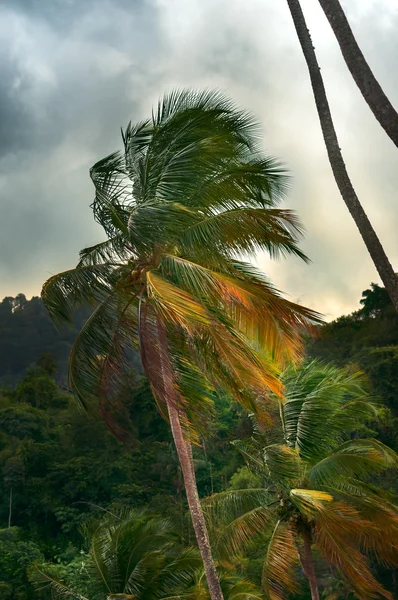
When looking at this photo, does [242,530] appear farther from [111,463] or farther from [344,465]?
[111,463]

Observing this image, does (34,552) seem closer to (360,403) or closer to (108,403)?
(360,403)

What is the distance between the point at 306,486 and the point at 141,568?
10.7ft

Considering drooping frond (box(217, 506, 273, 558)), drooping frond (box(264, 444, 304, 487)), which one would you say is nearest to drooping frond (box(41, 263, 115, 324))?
drooping frond (box(264, 444, 304, 487))

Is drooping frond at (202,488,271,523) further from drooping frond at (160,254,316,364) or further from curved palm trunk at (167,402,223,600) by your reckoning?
drooping frond at (160,254,316,364)

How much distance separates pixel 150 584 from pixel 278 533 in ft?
7.85

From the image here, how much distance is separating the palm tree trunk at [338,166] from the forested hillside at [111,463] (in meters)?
20.2

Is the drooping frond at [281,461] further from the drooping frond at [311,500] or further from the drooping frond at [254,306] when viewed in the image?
the drooping frond at [254,306]

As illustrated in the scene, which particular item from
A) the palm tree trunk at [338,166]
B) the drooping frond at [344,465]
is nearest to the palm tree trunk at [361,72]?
the palm tree trunk at [338,166]

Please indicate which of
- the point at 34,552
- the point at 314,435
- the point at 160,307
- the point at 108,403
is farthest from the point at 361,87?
the point at 34,552

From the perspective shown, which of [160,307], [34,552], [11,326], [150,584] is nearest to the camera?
[160,307]

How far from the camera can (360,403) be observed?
14711 millimetres

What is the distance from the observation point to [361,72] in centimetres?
599

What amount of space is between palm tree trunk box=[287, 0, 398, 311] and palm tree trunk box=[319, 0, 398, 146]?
671 mm

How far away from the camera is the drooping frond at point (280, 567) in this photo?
43.1 feet
